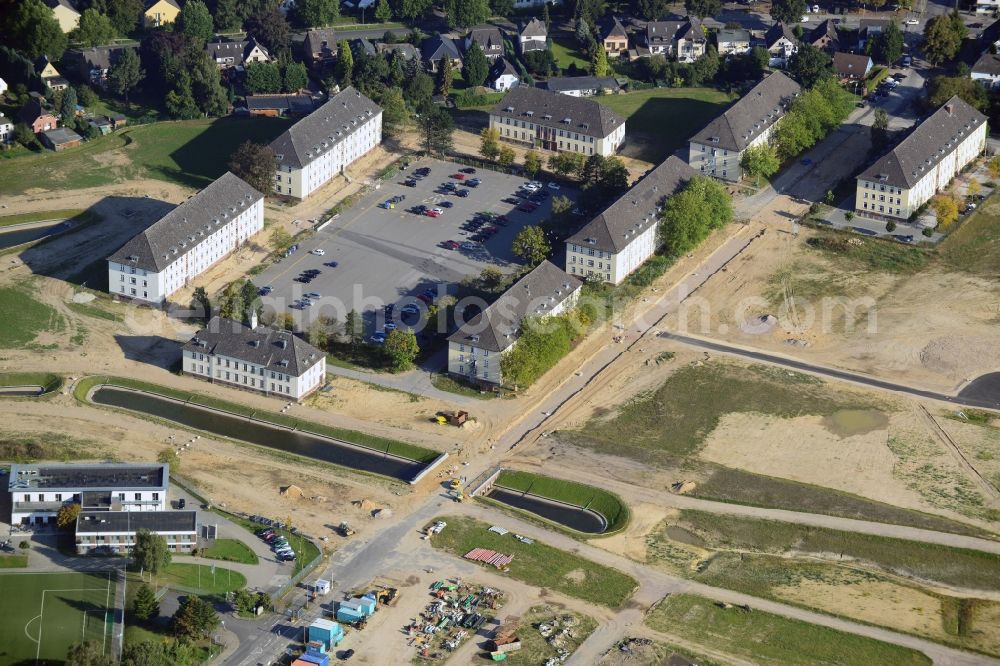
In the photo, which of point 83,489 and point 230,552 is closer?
point 230,552

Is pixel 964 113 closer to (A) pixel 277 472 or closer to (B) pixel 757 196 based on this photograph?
(B) pixel 757 196

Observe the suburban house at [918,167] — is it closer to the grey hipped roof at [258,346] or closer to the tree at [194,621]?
the grey hipped roof at [258,346]

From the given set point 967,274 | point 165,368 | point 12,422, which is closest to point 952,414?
point 967,274

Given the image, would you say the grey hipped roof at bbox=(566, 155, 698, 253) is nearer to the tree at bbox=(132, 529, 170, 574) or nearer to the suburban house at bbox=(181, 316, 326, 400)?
the suburban house at bbox=(181, 316, 326, 400)

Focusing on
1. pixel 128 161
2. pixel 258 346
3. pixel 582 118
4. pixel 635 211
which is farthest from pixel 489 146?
pixel 258 346

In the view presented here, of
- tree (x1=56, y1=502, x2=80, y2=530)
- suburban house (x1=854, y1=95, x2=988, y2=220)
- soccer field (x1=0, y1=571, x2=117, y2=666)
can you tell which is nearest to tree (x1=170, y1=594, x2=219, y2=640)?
soccer field (x1=0, y1=571, x2=117, y2=666)

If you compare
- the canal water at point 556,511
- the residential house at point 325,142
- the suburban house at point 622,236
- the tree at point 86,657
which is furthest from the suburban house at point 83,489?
the residential house at point 325,142

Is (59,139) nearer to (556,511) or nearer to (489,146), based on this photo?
(489,146)
